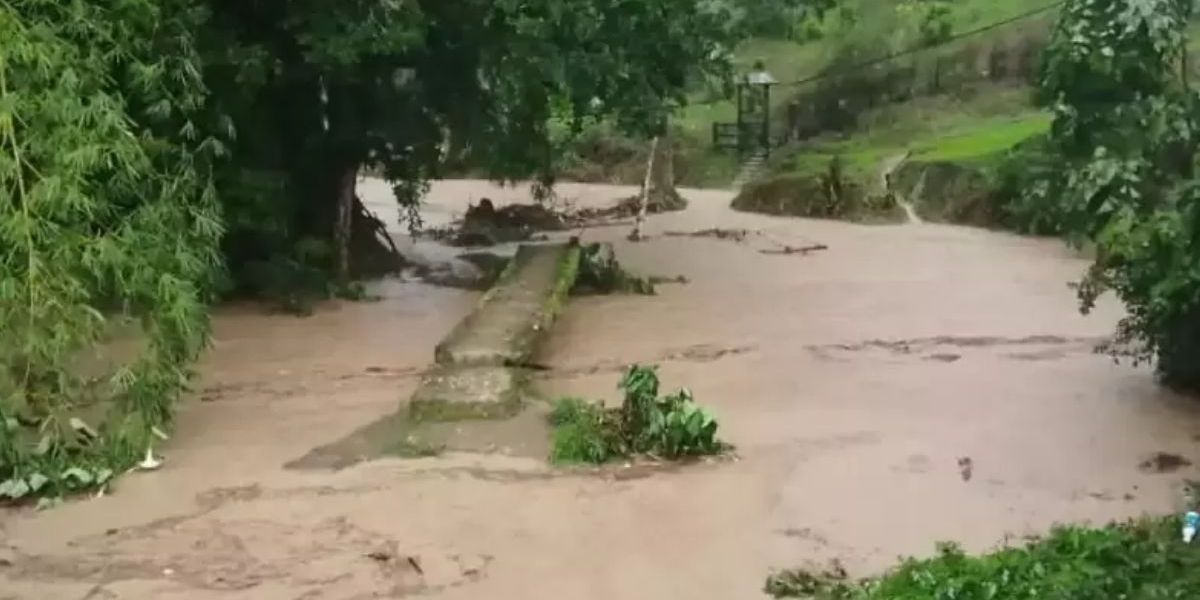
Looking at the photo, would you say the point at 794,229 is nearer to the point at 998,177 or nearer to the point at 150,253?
the point at 998,177

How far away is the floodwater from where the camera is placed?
746 centimetres

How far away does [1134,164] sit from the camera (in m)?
10.5

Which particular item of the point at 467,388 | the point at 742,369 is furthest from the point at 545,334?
the point at 467,388

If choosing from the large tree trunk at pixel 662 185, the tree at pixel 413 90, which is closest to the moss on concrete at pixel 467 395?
the tree at pixel 413 90

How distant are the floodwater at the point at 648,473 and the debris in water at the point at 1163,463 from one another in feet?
0.21

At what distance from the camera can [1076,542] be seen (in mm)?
6828

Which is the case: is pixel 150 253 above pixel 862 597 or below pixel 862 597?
above

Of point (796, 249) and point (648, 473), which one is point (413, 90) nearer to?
point (796, 249)

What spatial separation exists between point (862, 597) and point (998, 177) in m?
20.0

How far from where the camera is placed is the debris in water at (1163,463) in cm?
914

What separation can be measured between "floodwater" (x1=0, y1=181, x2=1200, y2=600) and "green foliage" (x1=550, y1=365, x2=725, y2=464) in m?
0.21

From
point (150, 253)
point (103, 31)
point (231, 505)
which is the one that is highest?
point (103, 31)

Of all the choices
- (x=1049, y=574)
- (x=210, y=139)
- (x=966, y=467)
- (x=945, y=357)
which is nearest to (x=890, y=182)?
(x=945, y=357)

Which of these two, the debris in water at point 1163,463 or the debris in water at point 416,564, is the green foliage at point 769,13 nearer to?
the debris in water at point 1163,463
